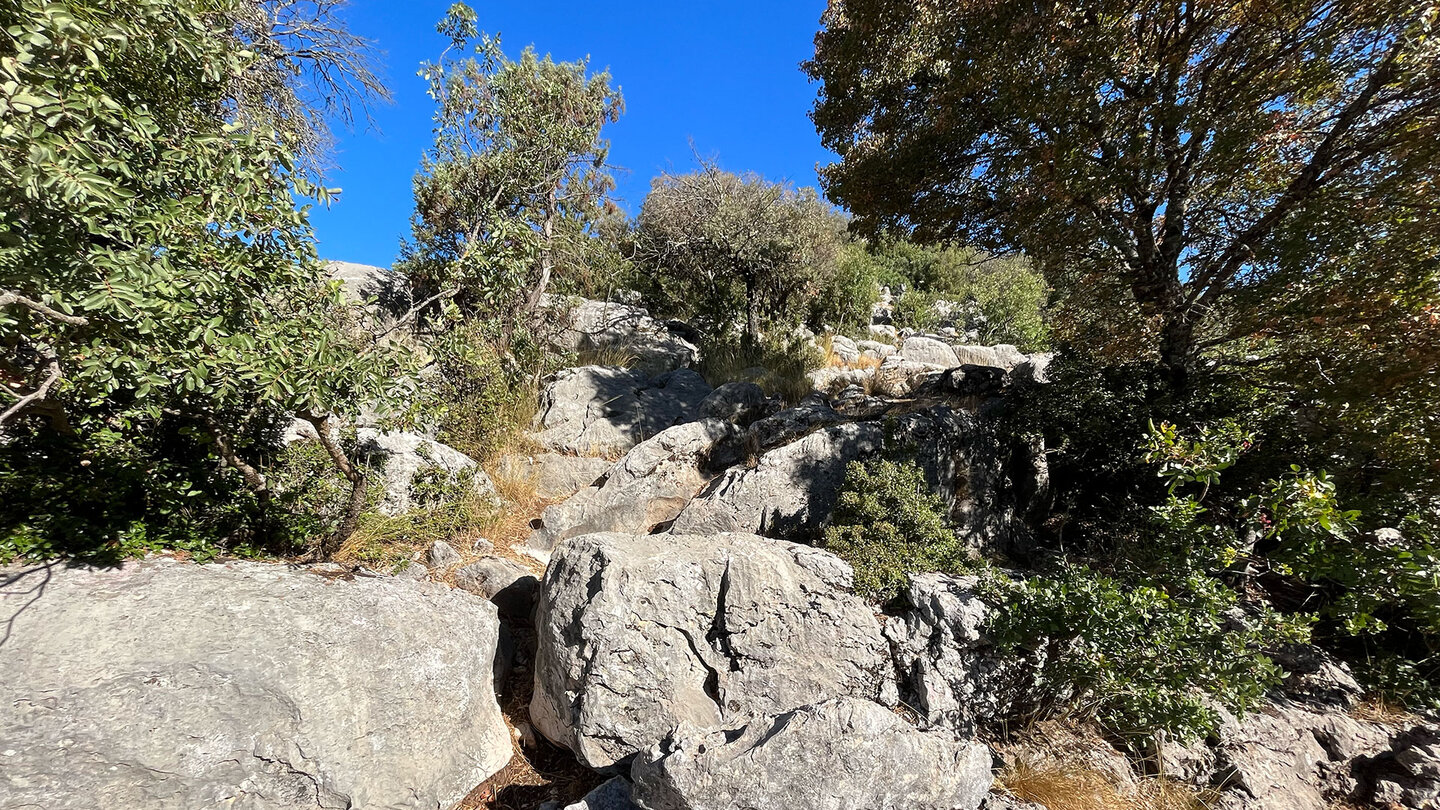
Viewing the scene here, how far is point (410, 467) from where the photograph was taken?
5.35 metres

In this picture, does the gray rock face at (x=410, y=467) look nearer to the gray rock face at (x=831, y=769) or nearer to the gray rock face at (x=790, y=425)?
the gray rock face at (x=790, y=425)

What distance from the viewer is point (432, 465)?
5.46 m

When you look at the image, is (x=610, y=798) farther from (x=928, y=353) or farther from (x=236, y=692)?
(x=928, y=353)

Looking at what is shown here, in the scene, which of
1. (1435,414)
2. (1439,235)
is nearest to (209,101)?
(1439,235)

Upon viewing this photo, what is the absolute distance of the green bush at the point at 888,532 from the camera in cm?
400

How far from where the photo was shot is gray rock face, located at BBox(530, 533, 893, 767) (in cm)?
341

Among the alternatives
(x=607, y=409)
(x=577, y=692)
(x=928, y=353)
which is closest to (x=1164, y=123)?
(x=577, y=692)

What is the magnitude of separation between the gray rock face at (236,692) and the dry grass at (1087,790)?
3.42 meters

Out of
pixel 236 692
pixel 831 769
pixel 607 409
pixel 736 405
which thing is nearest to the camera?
pixel 831 769

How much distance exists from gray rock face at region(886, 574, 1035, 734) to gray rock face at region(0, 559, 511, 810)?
9.61 ft

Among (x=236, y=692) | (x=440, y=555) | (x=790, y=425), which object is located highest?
(x=790, y=425)

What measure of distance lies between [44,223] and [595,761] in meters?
4.01

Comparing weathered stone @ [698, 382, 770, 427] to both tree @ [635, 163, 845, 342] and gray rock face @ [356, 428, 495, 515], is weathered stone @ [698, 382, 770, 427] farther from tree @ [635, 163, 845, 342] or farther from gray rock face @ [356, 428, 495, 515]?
tree @ [635, 163, 845, 342]

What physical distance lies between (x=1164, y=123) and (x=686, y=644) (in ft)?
19.8
